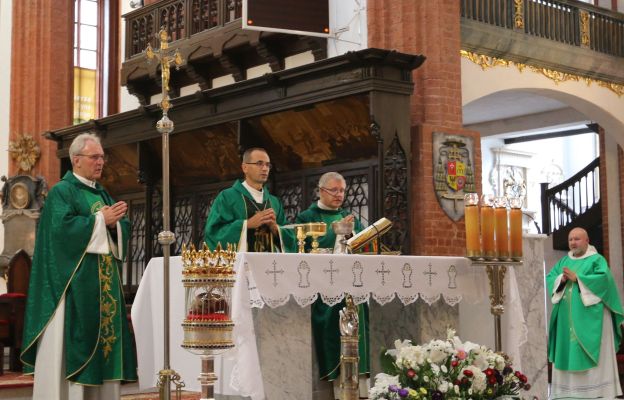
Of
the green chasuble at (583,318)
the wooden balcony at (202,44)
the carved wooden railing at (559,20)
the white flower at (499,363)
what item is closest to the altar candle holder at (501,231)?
the white flower at (499,363)

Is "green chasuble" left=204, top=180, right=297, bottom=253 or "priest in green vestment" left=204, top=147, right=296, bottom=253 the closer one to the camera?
"priest in green vestment" left=204, top=147, right=296, bottom=253

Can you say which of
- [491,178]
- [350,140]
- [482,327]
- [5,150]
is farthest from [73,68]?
[482,327]

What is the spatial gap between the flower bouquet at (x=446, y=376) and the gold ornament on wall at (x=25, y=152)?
1261cm

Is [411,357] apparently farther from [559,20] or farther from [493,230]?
[559,20]

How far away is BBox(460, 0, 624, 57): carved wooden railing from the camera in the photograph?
12102mm

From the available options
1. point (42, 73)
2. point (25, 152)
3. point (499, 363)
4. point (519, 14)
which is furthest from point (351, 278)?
point (42, 73)

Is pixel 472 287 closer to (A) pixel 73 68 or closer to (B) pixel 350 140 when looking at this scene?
(B) pixel 350 140

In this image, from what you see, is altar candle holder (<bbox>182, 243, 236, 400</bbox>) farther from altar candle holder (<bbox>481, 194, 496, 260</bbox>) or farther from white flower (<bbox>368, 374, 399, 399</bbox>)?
altar candle holder (<bbox>481, 194, 496, 260</bbox>)

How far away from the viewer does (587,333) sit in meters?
10.1

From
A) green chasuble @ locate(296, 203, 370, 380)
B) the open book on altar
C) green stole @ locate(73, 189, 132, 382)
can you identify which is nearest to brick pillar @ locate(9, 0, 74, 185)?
green chasuble @ locate(296, 203, 370, 380)

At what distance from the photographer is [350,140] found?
10.9 meters

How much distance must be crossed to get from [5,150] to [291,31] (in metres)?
8.28

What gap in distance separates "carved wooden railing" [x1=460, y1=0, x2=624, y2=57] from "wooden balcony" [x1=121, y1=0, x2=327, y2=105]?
6.81 feet

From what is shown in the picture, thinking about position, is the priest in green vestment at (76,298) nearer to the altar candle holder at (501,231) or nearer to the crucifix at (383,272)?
the crucifix at (383,272)
